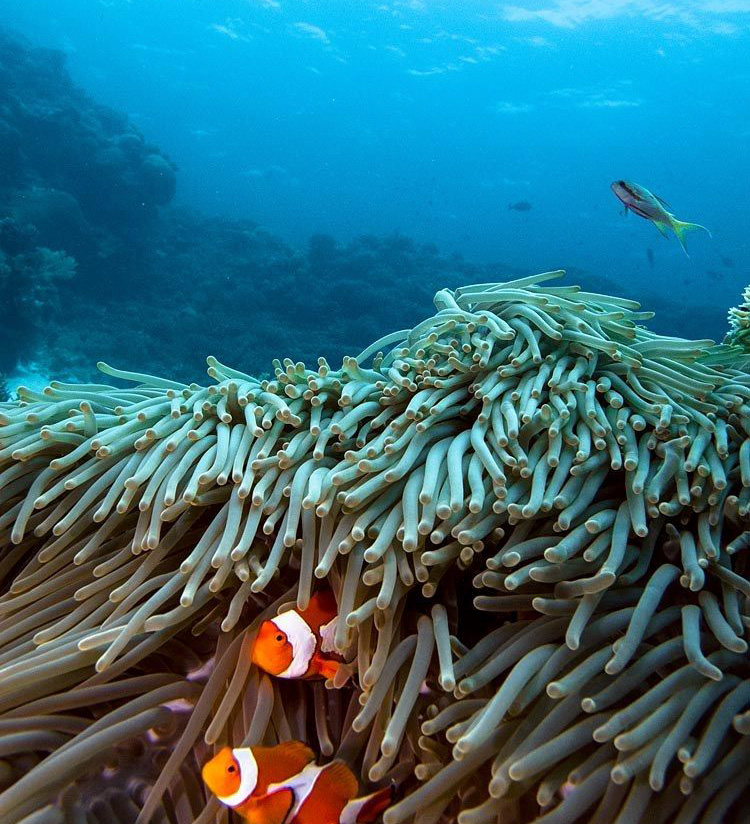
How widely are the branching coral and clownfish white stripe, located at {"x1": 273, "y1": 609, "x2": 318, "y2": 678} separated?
59 millimetres

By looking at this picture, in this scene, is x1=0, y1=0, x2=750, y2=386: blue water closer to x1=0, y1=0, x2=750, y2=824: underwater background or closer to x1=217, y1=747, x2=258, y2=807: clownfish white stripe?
x1=0, y1=0, x2=750, y2=824: underwater background

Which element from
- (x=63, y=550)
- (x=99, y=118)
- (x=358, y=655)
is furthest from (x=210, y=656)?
(x=99, y=118)

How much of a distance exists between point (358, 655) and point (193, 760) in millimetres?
386

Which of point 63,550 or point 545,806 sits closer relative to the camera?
point 545,806

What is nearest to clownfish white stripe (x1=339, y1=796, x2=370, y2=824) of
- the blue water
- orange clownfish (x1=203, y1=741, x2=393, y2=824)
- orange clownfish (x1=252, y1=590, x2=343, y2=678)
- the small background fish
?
orange clownfish (x1=203, y1=741, x2=393, y2=824)

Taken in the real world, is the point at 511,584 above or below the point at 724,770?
above

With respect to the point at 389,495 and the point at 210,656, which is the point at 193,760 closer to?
the point at 210,656

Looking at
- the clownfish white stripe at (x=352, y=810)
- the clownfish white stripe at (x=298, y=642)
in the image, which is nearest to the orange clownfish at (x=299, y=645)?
the clownfish white stripe at (x=298, y=642)

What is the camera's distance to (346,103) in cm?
4703

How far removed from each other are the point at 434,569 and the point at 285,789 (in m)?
0.47

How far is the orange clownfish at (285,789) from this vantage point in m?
1.01

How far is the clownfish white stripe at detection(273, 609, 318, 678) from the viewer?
3.80 feet

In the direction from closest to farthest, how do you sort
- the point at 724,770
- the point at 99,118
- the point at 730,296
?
the point at 724,770, the point at 99,118, the point at 730,296

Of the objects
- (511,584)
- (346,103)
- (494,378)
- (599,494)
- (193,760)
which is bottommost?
(193,760)
